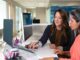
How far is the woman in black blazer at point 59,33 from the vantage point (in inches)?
90.4

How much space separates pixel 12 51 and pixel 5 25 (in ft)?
1.98

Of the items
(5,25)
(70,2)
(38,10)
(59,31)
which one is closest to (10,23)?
(5,25)

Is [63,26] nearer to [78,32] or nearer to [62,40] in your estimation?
[62,40]

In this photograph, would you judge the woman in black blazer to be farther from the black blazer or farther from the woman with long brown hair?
the woman with long brown hair

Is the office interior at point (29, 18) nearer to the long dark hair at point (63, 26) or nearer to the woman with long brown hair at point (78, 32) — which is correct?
the long dark hair at point (63, 26)

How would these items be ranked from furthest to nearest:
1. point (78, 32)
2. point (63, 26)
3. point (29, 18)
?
point (29, 18) → point (63, 26) → point (78, 32)

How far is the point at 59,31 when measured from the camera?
2.42 meters

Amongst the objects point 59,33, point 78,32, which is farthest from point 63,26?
point 78,32

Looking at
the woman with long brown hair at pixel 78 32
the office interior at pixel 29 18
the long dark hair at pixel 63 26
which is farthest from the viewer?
the office interior at pixel 29 18

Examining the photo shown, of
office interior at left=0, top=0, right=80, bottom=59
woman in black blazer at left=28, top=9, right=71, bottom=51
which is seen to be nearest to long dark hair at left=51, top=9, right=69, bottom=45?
woman in black blazer at left=28, top=9, right=71, bottom=51

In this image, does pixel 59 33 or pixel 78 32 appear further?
pixel 59 33

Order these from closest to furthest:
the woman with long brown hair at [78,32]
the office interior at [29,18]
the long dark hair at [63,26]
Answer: the woman with long brown hair at [78,32] → the long dark hair at [63,26] → the office interior at [29,18]

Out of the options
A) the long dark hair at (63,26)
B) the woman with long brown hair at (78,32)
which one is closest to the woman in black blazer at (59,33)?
the long dark hair at (63,26)

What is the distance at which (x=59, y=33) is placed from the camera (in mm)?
2400
